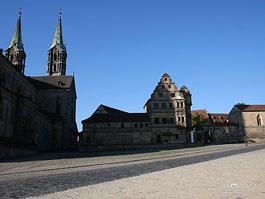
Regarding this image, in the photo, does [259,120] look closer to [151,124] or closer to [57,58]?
[151,124]

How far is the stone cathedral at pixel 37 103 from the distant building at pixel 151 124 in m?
7.00

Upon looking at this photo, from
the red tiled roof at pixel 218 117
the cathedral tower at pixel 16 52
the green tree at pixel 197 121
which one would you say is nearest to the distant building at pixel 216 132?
the green tree at pixel 197 121

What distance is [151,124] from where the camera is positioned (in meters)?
57.3

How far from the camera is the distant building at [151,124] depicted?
55.5 m

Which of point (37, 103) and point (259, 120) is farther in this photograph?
point (259, 120)

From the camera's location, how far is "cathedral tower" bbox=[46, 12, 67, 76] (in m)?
80.8

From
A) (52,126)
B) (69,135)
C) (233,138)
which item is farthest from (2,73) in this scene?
(233,138)

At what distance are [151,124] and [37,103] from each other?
27.1 metres

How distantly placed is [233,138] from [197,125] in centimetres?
1067

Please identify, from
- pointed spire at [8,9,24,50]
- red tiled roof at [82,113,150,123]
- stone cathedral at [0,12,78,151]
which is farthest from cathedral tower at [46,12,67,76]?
red tiled roof at [82,113,150,123]

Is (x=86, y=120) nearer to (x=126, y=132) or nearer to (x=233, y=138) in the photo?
(x=126, y=132)

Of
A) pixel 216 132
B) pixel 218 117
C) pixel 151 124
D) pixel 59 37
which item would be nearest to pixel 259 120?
pixel 218 117

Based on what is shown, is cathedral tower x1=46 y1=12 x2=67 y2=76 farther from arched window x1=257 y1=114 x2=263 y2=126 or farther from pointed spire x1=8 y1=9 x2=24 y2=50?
arched window x1=257 y1=114 x2=263 y2=126

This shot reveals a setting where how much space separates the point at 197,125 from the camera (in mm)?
66875
